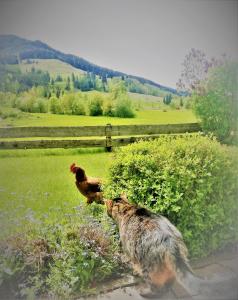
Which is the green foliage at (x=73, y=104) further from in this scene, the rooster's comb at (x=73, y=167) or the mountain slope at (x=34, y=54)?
the rooster's comb at (x=73, y=167)

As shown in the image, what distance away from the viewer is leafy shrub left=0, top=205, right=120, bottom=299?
249 cm

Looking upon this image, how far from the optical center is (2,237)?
260 cm

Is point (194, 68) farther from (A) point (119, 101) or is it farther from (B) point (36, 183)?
(B) point (36, 183)

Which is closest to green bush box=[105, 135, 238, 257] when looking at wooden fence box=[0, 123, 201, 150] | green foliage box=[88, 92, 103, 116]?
wooden fence box=[0, 123, 201, 150]

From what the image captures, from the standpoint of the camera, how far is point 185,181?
284 cm

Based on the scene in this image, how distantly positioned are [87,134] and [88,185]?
32 centimetres

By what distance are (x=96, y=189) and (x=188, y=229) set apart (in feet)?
2.13

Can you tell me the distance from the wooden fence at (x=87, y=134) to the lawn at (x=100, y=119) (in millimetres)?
27

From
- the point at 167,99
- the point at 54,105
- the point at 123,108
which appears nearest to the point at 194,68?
the point at 167,99

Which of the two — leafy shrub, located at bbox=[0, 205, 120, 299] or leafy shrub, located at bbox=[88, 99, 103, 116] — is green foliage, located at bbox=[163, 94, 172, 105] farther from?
leafy shrub, located at bbox=[0, 205, 120, 299]

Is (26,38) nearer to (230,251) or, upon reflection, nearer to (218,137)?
(218,137)

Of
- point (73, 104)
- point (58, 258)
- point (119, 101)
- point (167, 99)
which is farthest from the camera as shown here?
point (167, 99)

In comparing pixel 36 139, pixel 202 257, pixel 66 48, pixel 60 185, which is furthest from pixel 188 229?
pixel 66 48

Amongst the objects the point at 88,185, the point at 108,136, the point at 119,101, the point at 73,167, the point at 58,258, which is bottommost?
the point at 58,258
